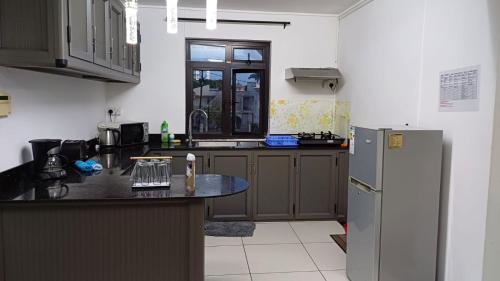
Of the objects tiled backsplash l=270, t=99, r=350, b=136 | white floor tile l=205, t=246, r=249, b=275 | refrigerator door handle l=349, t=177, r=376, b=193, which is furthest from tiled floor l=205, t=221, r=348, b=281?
tiled backsplash l=270, t=99, r=350, b=136

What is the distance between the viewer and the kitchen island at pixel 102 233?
2.05m

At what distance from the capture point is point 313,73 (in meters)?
4.48

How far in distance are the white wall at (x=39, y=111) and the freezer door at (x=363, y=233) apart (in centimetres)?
245

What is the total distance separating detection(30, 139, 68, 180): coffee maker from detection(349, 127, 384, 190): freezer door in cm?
216

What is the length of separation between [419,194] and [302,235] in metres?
1.64

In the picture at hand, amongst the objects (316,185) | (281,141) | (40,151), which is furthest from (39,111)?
(316,185)

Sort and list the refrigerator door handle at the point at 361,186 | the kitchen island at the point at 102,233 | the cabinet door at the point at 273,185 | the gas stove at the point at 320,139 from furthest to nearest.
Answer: the gas stove at the point at 320,139 < the cabinet door at the point at 273,185 < the refrigerator door handle at the point at 361,186 < the kitchen island at the point at 102,233

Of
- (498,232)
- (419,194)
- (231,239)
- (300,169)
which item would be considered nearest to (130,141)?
(231,239)

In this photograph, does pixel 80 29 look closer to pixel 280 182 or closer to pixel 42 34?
pixel 42 34

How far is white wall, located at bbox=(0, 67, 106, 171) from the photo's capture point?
2.40 metres

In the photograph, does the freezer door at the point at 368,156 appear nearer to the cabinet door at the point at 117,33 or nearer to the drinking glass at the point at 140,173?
the drinking glass at the point at 140,173

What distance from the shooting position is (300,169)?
4.33 m

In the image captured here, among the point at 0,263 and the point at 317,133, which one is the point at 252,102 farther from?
the point at 0,263

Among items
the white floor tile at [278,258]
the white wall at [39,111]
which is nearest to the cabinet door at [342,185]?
the white floor tile at [278,258]
